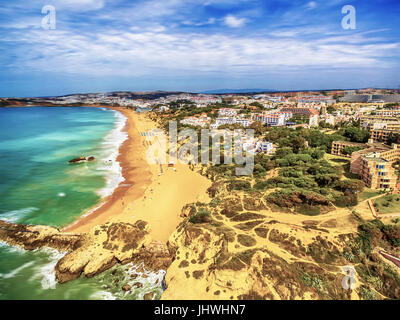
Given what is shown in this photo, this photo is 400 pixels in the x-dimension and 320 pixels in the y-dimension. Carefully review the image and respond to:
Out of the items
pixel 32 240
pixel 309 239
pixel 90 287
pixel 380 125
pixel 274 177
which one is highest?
pixel 380 125

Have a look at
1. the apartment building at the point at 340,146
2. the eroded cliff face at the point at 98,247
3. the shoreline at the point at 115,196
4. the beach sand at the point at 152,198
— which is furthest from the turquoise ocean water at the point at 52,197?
the apartment building at the point at 340,146

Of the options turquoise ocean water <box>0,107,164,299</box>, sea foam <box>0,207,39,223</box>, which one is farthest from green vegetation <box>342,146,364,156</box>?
sea foam <box>0,207,39,223</box>

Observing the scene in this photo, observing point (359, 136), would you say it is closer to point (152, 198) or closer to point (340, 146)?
point (340, 146)

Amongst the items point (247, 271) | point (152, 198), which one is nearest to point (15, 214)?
point (152, 198)

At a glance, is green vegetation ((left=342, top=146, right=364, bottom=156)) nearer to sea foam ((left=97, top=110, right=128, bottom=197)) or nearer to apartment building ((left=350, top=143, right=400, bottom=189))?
apartment building ((left=350, top=143, right=400, bottom=189))

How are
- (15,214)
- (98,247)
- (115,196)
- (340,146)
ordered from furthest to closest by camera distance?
(340,146) < (115,196) < (15,214) < (98,247)

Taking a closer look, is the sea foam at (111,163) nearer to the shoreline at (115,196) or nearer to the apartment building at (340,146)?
the shoreline at (115,196)

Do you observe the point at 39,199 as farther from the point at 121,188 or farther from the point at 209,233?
the point at 209,233
